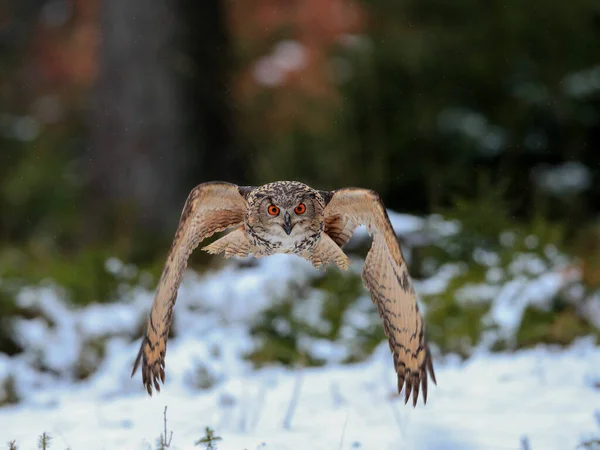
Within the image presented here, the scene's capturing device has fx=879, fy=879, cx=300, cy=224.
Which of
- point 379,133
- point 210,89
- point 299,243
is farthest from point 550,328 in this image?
point 210,89

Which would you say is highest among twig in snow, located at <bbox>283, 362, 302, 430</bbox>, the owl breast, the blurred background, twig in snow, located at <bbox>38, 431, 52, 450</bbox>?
the blurred background

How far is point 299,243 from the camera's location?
309 centimetres

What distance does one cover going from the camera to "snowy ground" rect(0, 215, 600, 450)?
354cm

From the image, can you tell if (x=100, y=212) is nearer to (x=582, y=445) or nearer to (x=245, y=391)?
(x=245, y=391)

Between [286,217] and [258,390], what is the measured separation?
177cm

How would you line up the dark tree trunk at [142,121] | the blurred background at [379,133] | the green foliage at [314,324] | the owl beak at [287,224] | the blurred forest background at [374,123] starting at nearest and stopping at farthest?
the owl beak at [287,224]
the green foliage at [314,324]
the blurred background at [379,133]
the blurred forest background at [374,123]
the dark tree trunk at [142,121]

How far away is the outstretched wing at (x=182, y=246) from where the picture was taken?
2.71 metres

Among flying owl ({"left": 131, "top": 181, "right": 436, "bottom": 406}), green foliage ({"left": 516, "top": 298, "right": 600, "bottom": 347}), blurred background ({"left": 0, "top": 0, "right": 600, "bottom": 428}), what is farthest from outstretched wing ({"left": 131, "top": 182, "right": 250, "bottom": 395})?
blurred background ({"left": 0, "top": 0, "right": 600, "bottom": 428})

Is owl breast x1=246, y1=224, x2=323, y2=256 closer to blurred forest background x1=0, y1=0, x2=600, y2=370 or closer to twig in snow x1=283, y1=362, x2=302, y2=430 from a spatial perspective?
twig in snow x1=283, y1=362, x2=302, y2=430

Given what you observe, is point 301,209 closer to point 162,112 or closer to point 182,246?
point 182,246

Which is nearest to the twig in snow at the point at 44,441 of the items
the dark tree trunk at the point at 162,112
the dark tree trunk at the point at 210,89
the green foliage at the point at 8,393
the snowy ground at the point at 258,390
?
the snowy ground at the point at 258,390

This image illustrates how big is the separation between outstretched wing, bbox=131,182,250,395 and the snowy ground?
20.3 inches

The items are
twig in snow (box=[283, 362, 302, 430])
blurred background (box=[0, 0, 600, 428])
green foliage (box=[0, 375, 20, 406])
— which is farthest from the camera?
blurred background (box=[0, 0, 600, 428])

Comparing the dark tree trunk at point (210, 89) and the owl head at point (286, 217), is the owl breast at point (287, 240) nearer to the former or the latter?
the owl head at point (286, 217)
